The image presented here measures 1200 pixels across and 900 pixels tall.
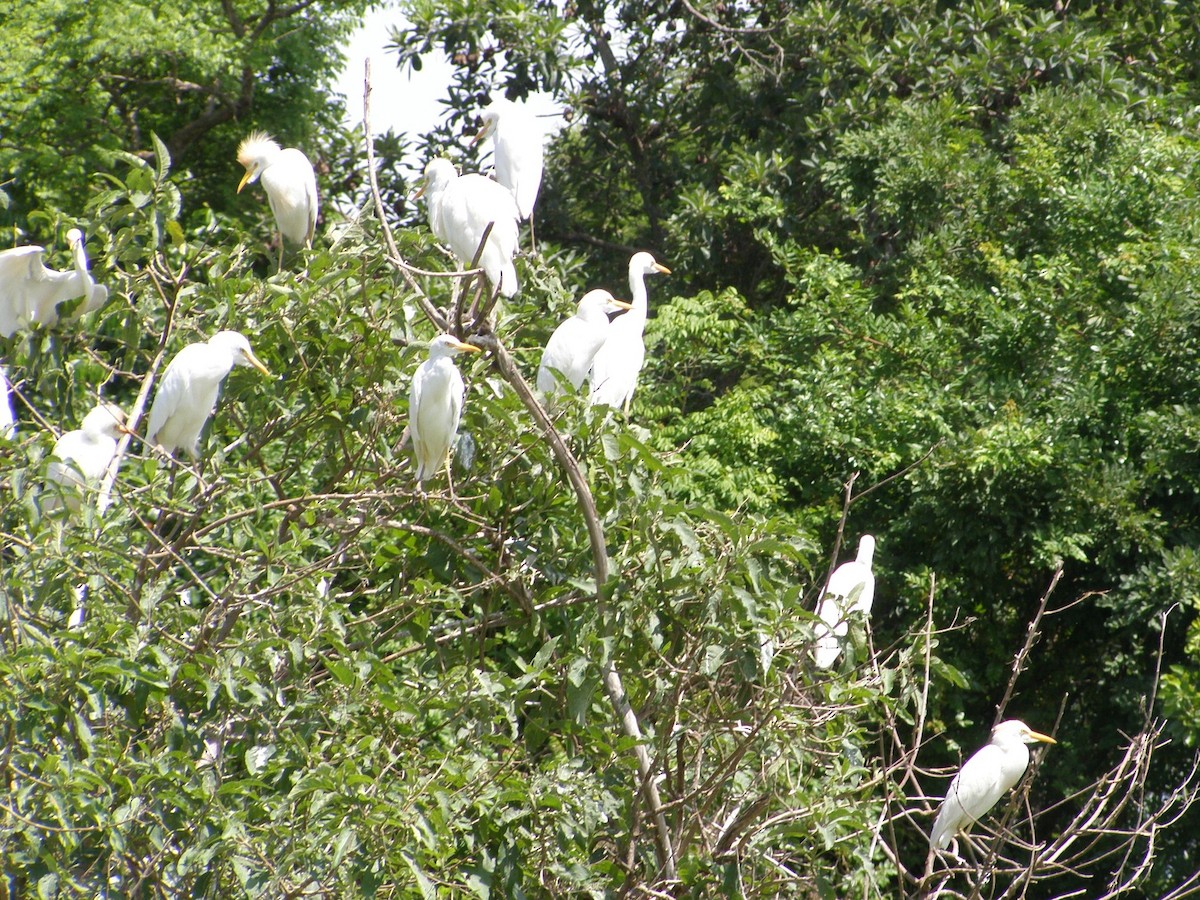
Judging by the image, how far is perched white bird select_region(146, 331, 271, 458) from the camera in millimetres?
2943

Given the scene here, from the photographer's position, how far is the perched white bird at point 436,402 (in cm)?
271

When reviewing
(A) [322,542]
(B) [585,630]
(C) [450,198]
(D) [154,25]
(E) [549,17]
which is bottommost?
(B) [585,630]

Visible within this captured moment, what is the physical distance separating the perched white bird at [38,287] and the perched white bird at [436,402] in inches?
40.0

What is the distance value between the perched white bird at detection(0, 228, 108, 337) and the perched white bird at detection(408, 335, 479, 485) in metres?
1.01

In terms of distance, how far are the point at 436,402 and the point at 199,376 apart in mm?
616

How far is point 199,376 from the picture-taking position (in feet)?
9.72

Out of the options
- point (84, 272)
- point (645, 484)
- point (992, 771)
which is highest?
point (84, 272)

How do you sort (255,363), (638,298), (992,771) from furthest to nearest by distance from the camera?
(638,298), (992,771), (255,363)

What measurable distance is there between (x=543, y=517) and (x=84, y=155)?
22.9 feet

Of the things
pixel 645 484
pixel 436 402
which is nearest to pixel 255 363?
pixel 436 402

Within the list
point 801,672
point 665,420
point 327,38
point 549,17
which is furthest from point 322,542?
point 327,38

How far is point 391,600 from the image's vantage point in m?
2.98

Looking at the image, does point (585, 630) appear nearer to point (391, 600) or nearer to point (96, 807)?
point (391, 600)

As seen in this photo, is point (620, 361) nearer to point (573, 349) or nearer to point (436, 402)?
point (573, 349)
